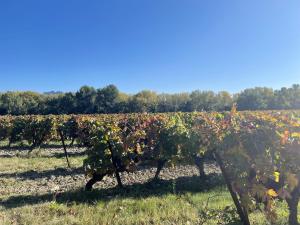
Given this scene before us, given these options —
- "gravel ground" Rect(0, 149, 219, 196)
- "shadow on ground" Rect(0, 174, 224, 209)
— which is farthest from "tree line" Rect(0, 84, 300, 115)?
"shadow on ground" Rect(0, 174, 224, 209)

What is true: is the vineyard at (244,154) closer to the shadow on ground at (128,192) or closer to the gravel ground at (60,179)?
the shadow on ground at (128,192)

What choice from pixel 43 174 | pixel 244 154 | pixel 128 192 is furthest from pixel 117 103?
pixel 244 154

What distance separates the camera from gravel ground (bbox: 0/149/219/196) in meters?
9.57

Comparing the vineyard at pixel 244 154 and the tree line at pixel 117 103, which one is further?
the tree line at pixel 117 103

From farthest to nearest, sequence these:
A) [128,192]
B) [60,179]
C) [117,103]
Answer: [117,103]
[60,179]
[128,192]

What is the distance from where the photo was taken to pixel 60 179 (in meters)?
11.0

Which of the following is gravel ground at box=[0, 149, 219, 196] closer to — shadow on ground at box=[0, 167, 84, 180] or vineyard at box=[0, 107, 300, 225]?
shadow on ground at box=[0, 167, 84, 180]

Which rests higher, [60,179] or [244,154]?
[244,154]

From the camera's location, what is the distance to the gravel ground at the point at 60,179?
9.57 metres

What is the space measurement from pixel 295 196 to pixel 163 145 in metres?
5.17

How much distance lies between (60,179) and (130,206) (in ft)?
14.3

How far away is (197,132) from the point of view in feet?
16.6

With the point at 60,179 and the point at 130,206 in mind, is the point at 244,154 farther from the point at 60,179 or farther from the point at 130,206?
the point at 60,179

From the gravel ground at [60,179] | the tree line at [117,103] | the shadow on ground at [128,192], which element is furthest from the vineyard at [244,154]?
the tree line at [117,103]
